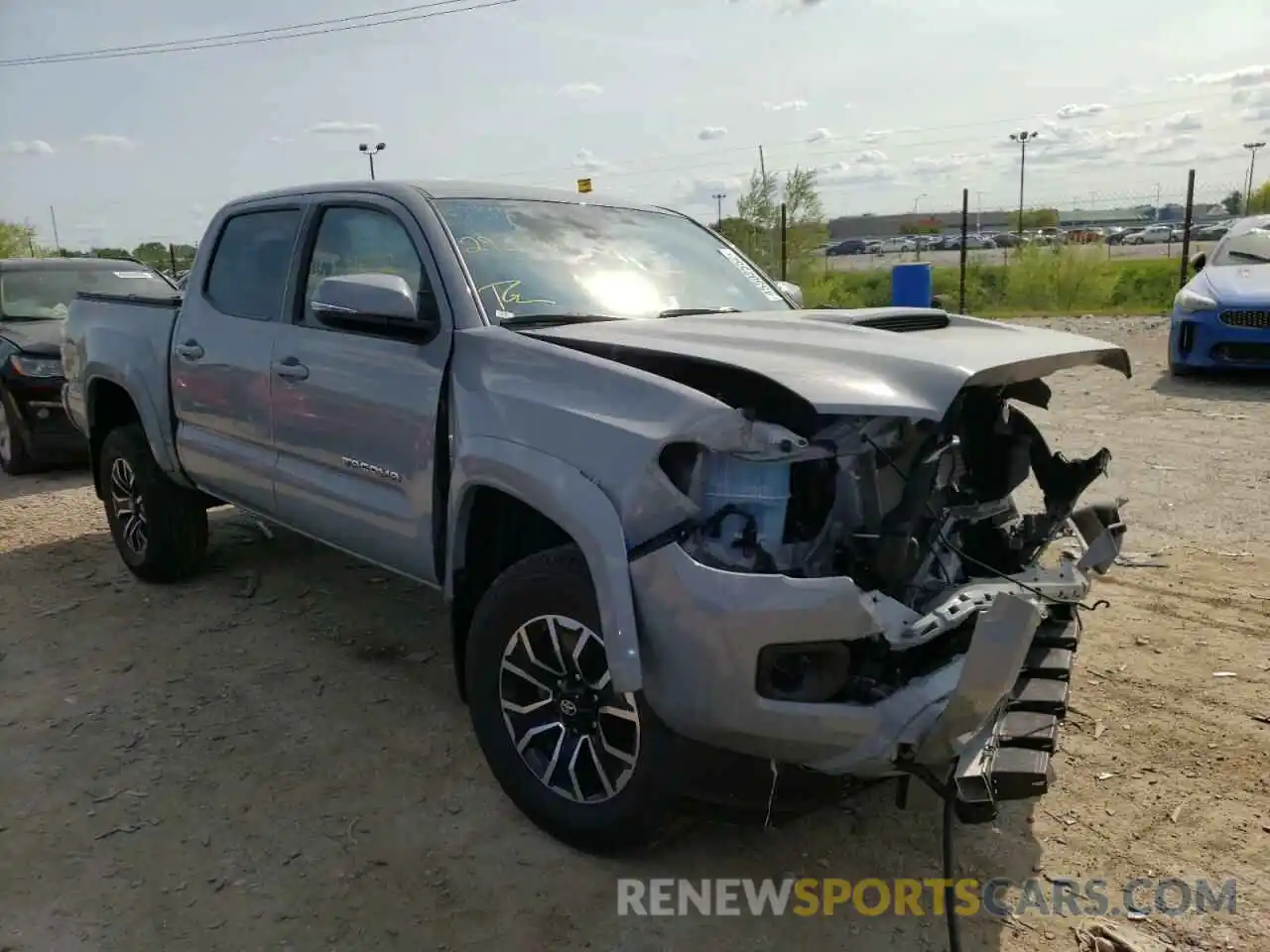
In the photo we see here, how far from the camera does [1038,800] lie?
3.25m

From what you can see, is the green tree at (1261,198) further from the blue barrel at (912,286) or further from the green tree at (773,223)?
the blue barrel at (912,286)

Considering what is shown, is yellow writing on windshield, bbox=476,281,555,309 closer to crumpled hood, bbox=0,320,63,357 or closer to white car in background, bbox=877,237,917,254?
crumpled hood, bbox=0,320,63,357

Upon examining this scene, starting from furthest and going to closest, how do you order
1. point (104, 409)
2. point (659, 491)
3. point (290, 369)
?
point (104, 409) < point (290, 369) < point (659, 491)

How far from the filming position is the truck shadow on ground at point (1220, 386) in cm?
920

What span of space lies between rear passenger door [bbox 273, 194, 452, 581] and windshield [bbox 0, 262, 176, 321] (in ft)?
17.8

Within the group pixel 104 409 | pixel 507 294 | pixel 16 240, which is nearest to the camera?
pixel 507 294

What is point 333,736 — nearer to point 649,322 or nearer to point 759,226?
point 649,322

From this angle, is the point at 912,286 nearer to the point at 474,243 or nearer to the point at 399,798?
the point at 474,243

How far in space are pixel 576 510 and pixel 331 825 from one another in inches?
54.1

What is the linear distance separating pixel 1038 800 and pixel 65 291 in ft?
29.4

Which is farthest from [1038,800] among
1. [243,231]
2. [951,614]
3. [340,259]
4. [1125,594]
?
[243,231]

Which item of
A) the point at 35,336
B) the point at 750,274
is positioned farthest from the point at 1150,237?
the point at 750,274

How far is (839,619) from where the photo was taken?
2369 mm

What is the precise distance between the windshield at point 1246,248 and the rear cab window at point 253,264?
32.9 ft
